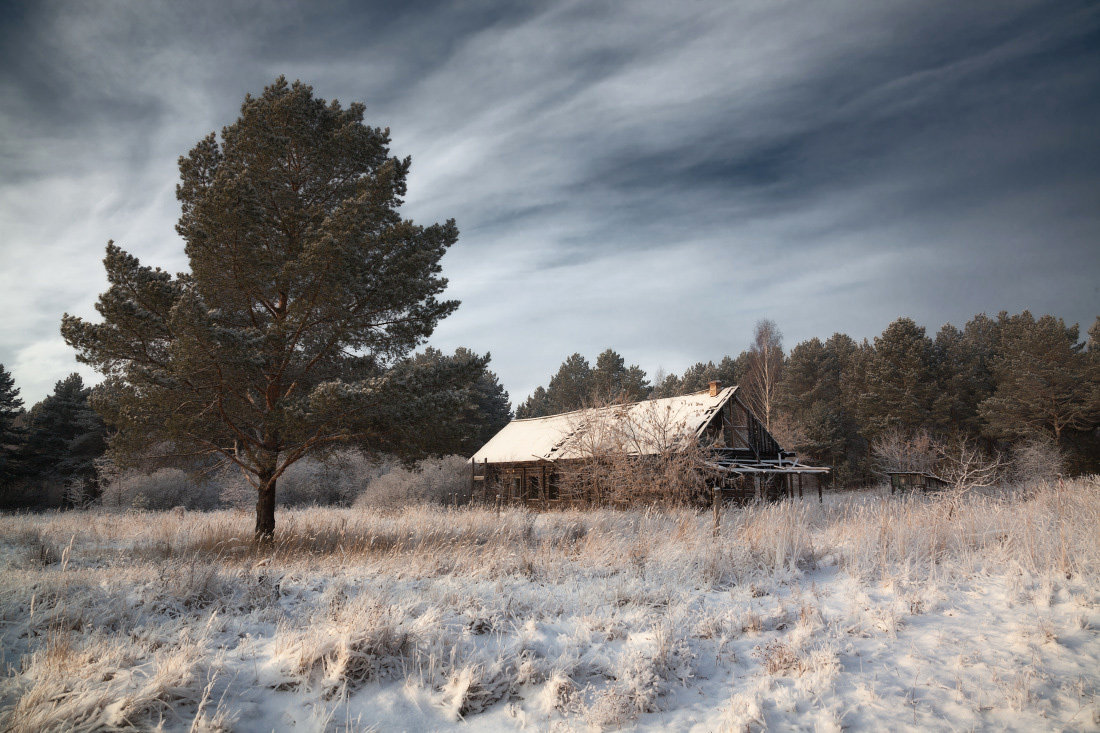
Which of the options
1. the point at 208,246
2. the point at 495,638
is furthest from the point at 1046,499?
the point at 208,246

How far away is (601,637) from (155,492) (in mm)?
31591

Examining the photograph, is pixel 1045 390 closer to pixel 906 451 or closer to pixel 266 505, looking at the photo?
pixel 906 451

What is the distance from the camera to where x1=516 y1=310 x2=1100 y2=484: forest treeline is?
3144cm

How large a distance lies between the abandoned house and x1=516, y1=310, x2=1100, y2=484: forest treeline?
454 centimetres

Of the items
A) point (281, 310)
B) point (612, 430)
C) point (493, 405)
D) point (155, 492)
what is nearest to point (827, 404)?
point (493, 405)

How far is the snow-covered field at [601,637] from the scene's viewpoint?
3385mm

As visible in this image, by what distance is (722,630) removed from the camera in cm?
468

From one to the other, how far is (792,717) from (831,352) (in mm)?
48904

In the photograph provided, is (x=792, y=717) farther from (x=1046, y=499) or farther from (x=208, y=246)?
(x=208, y=246)

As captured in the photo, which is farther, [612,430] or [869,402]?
[869,402]

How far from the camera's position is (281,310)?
11.0m

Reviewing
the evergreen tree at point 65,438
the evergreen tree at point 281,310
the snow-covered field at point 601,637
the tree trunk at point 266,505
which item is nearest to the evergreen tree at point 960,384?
the snow-covered field at point 601,637

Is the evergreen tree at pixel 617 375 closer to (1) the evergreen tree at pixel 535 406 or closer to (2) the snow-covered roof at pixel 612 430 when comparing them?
(1) the evergreen tree at pixel 535 406

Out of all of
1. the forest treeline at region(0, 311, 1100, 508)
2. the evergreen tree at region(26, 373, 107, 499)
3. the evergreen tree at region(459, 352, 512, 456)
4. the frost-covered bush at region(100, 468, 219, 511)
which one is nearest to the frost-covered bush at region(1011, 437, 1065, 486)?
the forest treeline at region(0, 311, 1100, 508)
